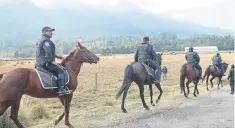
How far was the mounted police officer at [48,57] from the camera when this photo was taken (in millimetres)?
10961

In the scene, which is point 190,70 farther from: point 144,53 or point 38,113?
point 38,113

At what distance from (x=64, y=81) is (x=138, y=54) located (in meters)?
5.80

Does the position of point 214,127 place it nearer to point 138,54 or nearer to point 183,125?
point 183,125

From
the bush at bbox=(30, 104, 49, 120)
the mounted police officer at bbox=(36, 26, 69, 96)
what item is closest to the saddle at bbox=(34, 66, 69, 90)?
the mounted police officer at bbox=(36, 26, 69, 96)

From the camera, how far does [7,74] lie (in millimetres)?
10344

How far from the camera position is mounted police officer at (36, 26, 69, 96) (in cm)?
1096

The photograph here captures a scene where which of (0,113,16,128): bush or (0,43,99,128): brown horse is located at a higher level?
(0,43,99,128): brown horse

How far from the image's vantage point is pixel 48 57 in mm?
10930

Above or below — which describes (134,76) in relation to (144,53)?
below

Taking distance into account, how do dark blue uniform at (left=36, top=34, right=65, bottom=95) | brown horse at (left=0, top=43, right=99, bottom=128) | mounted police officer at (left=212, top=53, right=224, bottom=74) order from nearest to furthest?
brown horse at (left=0, top=43, right=99, bottom=128), dark blue uniform at (left=36, top=34, right=65, bottom=95), mounted police officer at (left=212, top=53, right=224, bottom=74)

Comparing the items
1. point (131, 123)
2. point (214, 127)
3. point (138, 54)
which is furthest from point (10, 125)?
point (138, 54)

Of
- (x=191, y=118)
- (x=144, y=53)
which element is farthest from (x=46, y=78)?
(x=144, y=53)

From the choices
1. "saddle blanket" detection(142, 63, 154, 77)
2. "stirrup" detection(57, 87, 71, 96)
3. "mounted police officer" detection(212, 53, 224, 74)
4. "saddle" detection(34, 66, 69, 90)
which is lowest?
"mounted police officer" detection(212, 53, 224, 74)

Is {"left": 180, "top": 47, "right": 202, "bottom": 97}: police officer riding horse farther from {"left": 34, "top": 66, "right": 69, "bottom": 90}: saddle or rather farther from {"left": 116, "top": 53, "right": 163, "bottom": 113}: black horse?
{"left": 34, "top": 66, "right": 69, "bottom": 90}: saddle
